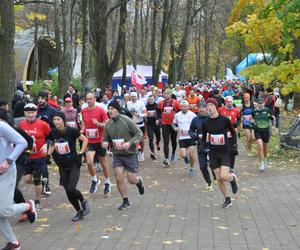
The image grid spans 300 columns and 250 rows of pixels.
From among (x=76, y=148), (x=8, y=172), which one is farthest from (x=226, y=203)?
(x=8, y=172)

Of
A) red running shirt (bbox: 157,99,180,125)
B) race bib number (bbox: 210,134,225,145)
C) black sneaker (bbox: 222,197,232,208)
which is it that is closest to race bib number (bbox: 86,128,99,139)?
race bib number (bbox: 210,134,225,145)

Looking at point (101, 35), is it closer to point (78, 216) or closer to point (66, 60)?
point (66, 60)

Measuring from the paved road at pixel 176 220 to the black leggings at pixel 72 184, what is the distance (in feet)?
1.12

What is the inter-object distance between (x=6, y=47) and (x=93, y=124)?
3.99 m

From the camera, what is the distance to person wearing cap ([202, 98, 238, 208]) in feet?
31.6

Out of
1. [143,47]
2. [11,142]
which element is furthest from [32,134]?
[143,47]

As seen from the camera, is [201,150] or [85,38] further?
[85,38]

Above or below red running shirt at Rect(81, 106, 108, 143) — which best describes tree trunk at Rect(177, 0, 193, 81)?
above

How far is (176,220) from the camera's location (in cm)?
876

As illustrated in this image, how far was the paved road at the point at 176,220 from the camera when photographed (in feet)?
24.4

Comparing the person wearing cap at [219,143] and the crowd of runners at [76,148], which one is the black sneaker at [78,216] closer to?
the crowd of runners at [76,148]

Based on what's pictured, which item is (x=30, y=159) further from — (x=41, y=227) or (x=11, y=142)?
(x=11, y=142)

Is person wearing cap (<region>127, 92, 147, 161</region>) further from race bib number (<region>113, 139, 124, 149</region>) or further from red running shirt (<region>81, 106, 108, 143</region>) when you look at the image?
race bib number (<region>113, 139, 124, 149</region>)

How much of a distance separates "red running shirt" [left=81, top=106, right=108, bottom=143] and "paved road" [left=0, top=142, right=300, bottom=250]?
3.67ft
